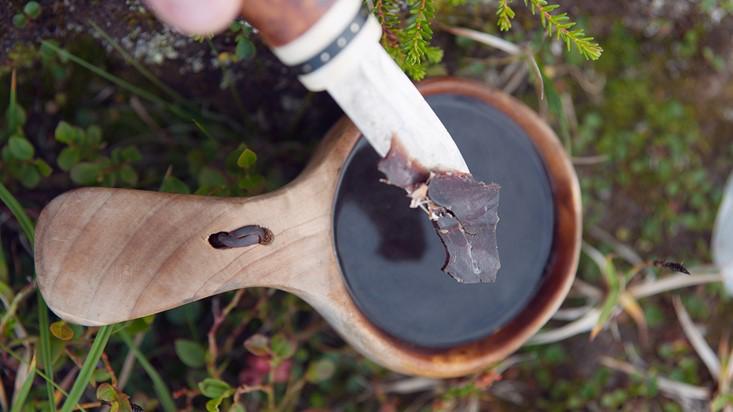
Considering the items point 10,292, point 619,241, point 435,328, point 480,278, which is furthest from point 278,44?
point 619,241

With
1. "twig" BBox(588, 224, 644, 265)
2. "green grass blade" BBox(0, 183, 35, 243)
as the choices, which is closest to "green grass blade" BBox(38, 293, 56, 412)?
"green grass blade" BBox(0, 183, 35, 243)

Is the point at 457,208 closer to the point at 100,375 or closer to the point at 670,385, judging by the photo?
the point at 100,375

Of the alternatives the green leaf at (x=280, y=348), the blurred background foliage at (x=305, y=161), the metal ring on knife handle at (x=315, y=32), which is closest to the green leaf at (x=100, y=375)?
the blurred background foliage at (x=305, y=161)

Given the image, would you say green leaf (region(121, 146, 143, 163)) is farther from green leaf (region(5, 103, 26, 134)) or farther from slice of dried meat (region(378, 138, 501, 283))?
slice of dried meat (region(378, 138, 501, 283))

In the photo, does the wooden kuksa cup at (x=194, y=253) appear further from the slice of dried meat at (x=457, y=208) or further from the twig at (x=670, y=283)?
the twig at (x=670, y=283)

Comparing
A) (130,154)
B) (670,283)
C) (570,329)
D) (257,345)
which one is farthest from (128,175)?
(670,283)

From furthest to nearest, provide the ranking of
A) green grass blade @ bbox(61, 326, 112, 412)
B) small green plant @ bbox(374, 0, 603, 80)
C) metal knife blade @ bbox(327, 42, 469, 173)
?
1. green grass blade @ bbox(61, 326, 112, 412)
2. small green plant @ bbox(374, 0, 603, 80)
3. metal knife blade @ bbox(327, 42, 469, 173)

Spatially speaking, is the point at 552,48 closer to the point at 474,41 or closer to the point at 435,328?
the point at 474,41
